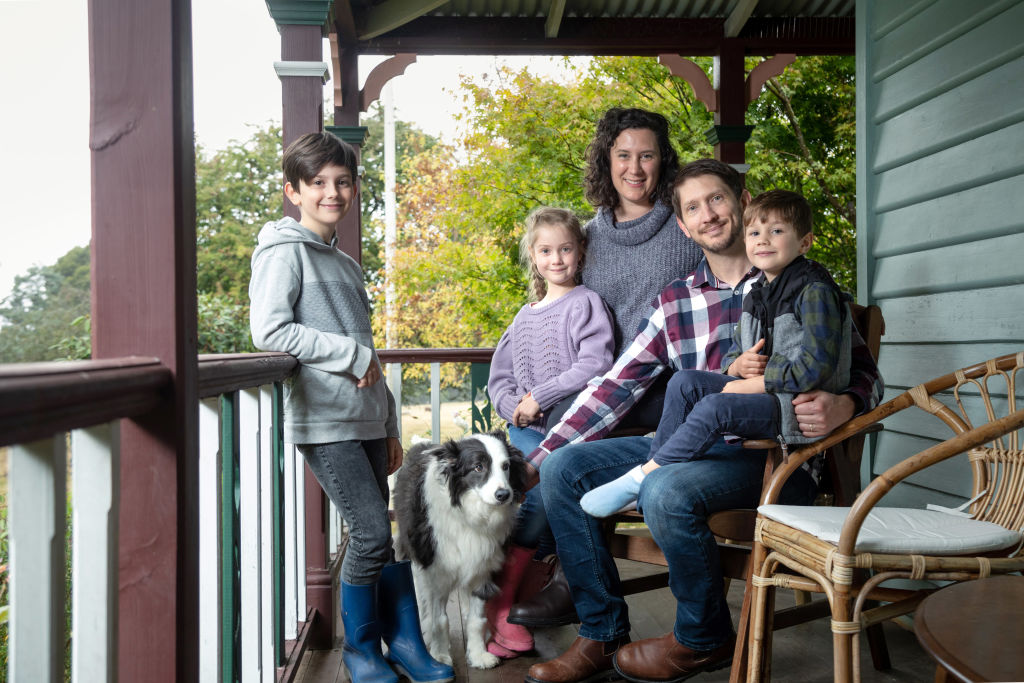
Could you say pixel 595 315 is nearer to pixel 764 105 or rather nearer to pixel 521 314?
pixel 521 314

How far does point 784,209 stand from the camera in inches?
82.0

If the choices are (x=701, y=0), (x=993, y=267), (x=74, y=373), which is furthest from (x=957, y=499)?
(x=701, y=0)

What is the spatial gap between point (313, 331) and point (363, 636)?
0.87 m

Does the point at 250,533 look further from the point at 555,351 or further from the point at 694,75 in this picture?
the point at 694,75

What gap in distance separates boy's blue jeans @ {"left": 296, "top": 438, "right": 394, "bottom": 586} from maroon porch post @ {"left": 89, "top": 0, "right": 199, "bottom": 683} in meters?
0.97

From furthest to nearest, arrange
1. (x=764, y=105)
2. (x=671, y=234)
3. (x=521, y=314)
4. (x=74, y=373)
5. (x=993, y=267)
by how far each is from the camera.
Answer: (x=764, y=105) < (x=521, y=314) < (x=671, y=234) < (x=993, y=267) < (x=74, y=373)

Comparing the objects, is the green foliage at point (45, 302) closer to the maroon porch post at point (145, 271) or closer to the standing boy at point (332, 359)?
the standing boy at point (332, 359)

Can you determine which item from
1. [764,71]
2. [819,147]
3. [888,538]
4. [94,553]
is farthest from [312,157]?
[819,147]

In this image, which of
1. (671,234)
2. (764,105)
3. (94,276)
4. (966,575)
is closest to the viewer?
(94,276)

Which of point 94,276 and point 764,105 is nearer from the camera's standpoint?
point 94,276

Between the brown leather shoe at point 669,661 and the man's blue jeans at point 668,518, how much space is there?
0.02 m

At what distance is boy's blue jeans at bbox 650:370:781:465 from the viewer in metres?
1.96

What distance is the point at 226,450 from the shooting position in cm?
166

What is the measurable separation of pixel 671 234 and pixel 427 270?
818cm
